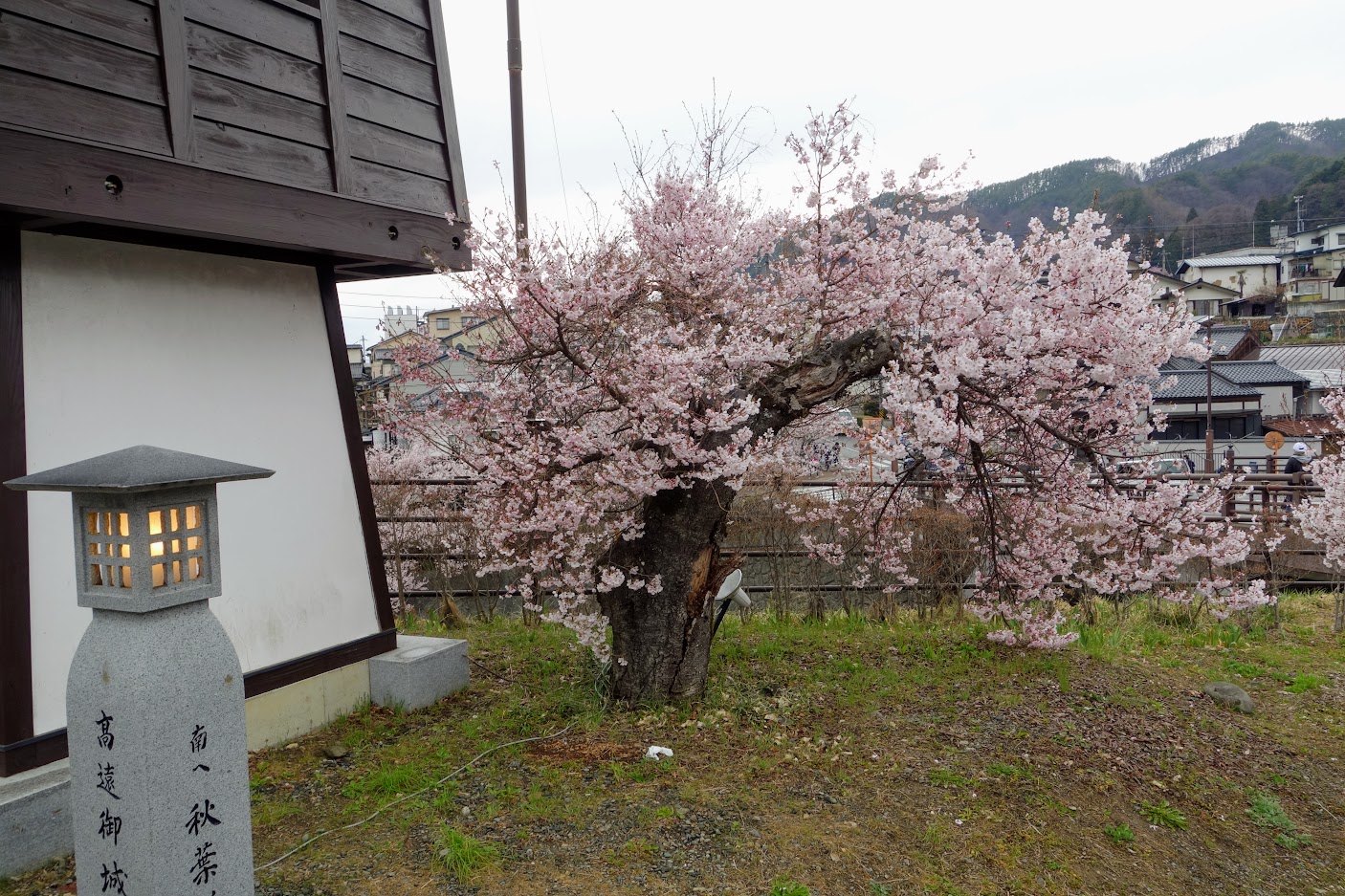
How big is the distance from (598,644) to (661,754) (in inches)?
47.4

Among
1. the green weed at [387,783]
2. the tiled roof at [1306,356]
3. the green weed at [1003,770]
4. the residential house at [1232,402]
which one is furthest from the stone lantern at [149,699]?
the tiled roof at [1306,356]

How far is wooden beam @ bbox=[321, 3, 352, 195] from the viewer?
18.0ft

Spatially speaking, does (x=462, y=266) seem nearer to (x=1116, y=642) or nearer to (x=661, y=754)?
(x=661, y=754)

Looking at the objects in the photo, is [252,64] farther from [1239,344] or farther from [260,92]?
[1239,344]

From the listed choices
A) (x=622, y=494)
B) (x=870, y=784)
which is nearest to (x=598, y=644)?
(x=622, y=494)

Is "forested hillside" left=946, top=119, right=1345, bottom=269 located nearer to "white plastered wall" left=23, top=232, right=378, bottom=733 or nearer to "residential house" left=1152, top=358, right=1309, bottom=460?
"residential house" left=1152, top=358, right=1309, bottom=460

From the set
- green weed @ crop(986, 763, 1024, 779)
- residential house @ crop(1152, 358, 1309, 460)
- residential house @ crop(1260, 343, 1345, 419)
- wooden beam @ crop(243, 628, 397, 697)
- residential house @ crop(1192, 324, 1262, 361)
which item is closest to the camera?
green weed @ crop(986, 763, 1024, 779)

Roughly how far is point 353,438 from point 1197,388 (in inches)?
1269

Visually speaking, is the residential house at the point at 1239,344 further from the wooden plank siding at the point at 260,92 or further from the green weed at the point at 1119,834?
the wooden plank siding at the point at 260,92

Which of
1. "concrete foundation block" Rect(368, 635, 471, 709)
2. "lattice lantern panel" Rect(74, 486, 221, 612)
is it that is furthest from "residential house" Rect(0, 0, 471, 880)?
"lattice lantern panel" Rect(74, 486, 221, 612)

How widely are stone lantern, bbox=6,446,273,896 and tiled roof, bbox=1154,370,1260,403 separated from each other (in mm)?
32786

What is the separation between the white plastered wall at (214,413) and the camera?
4.31 meters

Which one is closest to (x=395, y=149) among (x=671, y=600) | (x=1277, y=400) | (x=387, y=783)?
(x=671, y=600)

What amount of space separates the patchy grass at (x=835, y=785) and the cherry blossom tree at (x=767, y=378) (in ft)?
2.30
